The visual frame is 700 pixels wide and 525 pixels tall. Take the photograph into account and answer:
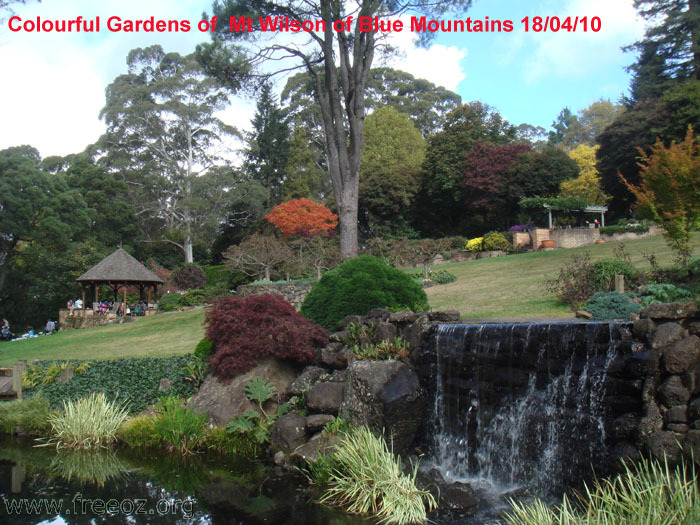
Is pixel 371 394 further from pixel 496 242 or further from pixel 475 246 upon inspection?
pixel 475 246

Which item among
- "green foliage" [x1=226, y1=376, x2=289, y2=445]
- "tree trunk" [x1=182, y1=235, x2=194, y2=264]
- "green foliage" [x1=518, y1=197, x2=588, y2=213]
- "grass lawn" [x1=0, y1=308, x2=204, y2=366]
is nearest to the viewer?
"green foliage" [x1=226, y1=376, x2=289, y2=445]

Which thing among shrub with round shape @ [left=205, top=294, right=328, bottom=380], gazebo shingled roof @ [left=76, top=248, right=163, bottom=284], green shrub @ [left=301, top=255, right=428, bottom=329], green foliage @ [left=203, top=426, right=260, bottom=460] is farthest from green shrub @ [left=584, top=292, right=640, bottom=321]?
gazebo shingled roof @ [left=76, top=248, right=163, bottom=284]

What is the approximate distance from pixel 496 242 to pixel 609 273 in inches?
572

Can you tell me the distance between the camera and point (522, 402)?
21.9 feet

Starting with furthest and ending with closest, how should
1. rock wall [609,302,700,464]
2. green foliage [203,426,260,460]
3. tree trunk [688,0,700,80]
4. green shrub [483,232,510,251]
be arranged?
tree trunk [688,0,700,80]
green shrub [483,232,510,251]
green foliage [203,426,260,460]
rock wall [609,302,700,464]

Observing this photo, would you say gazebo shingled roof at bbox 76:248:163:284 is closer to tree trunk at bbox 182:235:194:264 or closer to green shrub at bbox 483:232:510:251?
tree trunk at bbox 182:235:194:264

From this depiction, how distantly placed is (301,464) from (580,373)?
3.55m

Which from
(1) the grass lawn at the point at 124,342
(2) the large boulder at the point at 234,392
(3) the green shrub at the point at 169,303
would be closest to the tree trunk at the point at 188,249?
(3) the green shrub at the point at 169,303

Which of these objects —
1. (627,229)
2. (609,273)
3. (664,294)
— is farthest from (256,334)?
(627,229)

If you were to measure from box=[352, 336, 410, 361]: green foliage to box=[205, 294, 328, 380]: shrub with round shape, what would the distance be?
1114mm

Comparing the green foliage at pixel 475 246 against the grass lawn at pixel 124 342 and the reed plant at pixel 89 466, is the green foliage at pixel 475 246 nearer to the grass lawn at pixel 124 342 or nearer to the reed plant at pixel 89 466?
the grass lawn at pixel 124 342

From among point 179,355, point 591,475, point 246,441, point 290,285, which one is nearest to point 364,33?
point 290,285

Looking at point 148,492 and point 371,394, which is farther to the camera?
point 371,394

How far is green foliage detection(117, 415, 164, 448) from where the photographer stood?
8250mm
